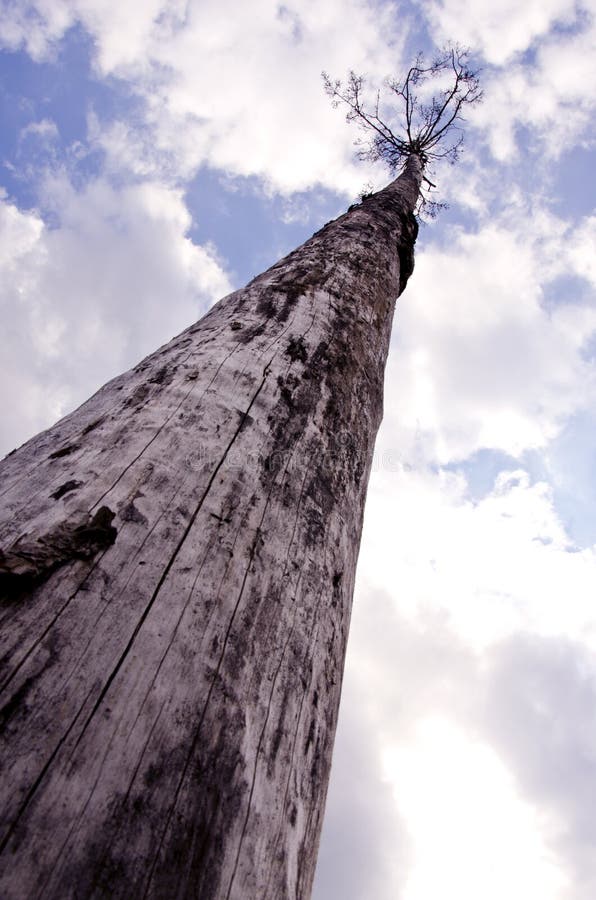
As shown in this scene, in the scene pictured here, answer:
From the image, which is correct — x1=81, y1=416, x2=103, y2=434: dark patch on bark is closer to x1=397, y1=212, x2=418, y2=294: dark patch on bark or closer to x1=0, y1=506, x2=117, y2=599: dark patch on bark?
x1=0, y1=506, x2=117, y2=599: dark patch on bark

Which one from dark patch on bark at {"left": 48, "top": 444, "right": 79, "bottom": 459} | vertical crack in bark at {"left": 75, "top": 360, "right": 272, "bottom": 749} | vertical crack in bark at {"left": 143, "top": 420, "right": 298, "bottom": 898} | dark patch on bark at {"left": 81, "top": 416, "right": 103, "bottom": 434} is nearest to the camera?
vertical crack in bark at {"left": 143, "top": 420, "right": 298, "bottom": 898}

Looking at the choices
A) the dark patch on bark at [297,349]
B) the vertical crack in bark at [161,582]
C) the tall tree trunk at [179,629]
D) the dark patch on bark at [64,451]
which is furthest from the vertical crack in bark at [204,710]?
the dark patch on bark at [297,349]

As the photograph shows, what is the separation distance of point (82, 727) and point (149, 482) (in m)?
0.59

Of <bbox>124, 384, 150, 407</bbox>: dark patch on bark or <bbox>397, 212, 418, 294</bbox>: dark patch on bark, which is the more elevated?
<bbox>397, 212, 418, 294</bbox>: dark patch on bark

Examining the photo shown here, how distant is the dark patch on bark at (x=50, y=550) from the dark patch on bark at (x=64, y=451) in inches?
14.1

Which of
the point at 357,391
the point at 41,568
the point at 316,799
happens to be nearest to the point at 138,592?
the point at 41,568

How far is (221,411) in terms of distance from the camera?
1.72 m

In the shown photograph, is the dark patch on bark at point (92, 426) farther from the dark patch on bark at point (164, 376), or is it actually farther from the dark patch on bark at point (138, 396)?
the dark patch on bark at point (164, 376)

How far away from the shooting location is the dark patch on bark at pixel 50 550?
110cm

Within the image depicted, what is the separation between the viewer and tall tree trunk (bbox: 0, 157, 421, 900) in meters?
0.89

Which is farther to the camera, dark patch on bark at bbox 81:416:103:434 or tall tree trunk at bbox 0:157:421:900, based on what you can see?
dark patch on bark at bbox 81:416:103:434

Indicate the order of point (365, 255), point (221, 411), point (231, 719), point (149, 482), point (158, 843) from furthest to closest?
1. point (365, 255)
2. point (221, 411)
3. point (149, 482)
4. point (231, 719)
5. point (158, 843)

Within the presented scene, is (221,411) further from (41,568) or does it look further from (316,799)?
(316,799)

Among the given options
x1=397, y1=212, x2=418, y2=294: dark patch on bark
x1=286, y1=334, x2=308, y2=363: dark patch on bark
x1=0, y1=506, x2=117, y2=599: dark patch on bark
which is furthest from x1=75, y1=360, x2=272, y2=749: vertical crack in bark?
x1=397, y1=212, x2=418, y2=294: dark patch on bark
